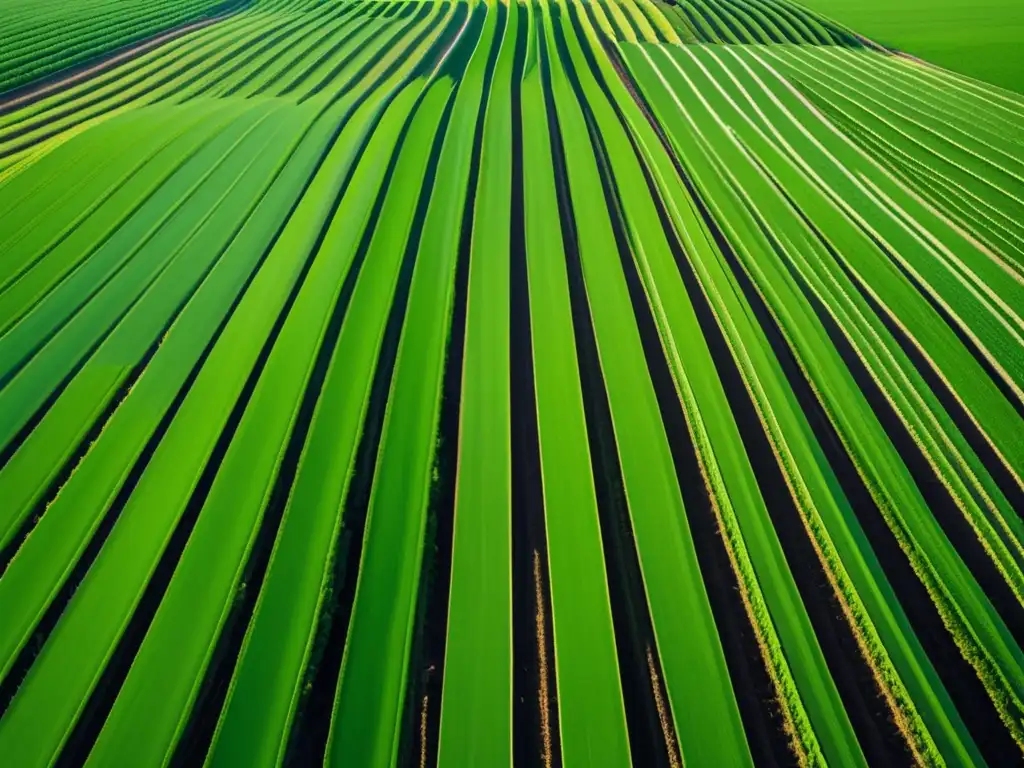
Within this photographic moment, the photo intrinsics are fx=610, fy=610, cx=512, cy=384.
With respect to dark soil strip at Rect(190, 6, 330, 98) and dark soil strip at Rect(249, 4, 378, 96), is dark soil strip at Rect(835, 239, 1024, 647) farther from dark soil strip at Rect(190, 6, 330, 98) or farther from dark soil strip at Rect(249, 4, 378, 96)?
dark soil strip at Rect(190, 6, 330, 98)

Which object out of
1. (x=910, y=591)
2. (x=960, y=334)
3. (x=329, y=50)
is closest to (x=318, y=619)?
(x=910, y=591)

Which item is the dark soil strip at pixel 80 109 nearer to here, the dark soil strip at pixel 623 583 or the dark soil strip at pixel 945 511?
the dark soil strip at pixel 623 583

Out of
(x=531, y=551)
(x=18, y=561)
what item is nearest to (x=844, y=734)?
(x=531, y=551)

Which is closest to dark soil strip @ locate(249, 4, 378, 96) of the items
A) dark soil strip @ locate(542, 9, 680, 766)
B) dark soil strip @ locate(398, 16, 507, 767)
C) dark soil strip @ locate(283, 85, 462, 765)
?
dark soil strip @ locate(398, 16, 507, 767)

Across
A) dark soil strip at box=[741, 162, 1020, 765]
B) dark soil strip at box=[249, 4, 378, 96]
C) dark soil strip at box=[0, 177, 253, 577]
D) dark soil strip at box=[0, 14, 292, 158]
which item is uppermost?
dark soil strip at box=[249, 4, 378, 96]

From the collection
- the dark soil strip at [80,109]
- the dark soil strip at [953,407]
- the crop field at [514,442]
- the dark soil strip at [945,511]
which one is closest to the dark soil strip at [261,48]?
the dark soil strip at [80,109]

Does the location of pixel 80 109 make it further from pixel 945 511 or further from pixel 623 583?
pixel 945 511
